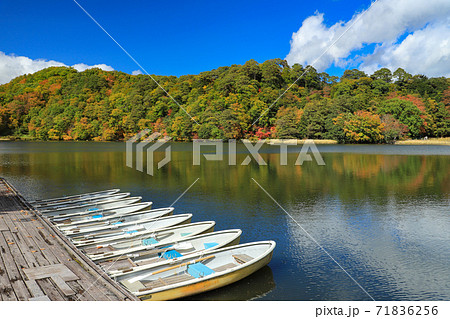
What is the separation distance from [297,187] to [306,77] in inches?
3262

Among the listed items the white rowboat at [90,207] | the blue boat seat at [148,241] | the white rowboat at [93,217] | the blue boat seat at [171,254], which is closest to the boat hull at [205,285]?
the blue boat seat at [171,254]

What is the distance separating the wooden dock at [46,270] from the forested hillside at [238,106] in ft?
195

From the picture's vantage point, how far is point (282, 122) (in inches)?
2704

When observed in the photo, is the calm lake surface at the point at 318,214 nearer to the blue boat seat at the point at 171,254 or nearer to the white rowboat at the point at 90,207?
the blue boat seat at the point at 171,254

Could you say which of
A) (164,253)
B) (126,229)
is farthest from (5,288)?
(126,229)

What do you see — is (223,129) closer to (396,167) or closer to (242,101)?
(242,101)

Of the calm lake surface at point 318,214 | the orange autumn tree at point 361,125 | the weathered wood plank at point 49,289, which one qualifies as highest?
the orange autumn tree at point 361,125

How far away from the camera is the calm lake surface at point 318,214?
8.06 m

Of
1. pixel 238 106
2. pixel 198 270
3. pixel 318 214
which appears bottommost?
pixel 318 214

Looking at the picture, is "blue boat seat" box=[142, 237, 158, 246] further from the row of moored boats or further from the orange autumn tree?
the orange autumn tree

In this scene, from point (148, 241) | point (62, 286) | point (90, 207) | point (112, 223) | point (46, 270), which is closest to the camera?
point (62, 286)

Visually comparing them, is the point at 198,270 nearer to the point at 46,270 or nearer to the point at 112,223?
the point at 46,270

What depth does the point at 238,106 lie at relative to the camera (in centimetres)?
7300

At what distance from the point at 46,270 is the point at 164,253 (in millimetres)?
2690
